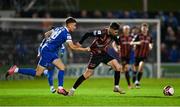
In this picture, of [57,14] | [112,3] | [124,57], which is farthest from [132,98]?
[112,3]

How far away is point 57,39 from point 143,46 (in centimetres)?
657

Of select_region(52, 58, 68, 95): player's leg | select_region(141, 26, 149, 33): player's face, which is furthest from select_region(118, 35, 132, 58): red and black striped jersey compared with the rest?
select_region(52, 58, 68, 95): player's leg

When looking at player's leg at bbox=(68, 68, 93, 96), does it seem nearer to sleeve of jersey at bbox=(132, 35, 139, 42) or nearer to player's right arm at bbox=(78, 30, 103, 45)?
player's right arm at bbox=(78, 30, 103, 45)

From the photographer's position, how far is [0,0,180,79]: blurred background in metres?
29.1

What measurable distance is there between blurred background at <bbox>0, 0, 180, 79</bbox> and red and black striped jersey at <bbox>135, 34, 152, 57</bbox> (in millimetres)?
6394

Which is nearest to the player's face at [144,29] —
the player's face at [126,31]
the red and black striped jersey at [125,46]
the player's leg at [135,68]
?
the player's face at [126,31]

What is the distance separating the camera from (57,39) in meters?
17.3

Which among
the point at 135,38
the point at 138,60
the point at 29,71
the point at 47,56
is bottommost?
the point at 138,60

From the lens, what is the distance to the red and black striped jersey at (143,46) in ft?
76.2

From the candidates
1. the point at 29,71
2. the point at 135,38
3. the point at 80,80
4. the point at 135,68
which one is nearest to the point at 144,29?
the point at 135,38

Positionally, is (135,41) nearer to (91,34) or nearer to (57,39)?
(91,34)

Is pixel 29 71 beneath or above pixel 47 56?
beneath

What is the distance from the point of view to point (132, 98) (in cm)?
1623

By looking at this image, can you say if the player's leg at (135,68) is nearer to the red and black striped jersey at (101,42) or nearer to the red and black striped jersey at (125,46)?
the red and black striped jersey at (125,46)
